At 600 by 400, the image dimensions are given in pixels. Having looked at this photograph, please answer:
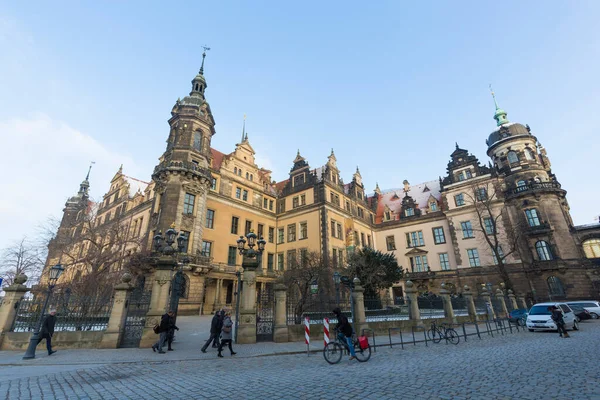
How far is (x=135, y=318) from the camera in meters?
12.6

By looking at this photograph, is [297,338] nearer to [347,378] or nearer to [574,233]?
[347,378]

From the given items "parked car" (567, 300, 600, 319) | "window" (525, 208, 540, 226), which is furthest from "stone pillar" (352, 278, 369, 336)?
"window" (525, 208, 540, 226)

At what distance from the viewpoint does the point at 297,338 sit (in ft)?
43.6

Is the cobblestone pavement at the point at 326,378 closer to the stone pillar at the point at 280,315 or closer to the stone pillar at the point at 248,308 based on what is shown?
the stone pillar at the point at 248,308

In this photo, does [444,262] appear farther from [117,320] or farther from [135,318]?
[117,320]

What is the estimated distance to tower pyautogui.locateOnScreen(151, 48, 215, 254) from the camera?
1088 inches

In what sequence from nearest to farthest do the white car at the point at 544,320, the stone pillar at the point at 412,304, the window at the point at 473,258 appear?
the white car at the point at 544,320, the stone pillar at the point at 412,304, the window at the point at 473,258

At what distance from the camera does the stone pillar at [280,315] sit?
12820mm

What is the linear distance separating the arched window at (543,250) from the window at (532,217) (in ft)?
7.65

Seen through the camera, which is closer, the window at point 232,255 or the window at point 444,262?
the window at point 232,255

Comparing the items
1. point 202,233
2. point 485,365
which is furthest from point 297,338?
point 202,233

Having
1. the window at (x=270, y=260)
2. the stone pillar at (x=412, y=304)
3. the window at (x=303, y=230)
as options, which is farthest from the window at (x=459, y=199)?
the stone pillar at (x=412, y=304)

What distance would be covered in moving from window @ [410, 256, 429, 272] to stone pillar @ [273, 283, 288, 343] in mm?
33002

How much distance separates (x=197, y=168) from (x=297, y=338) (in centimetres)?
2245
